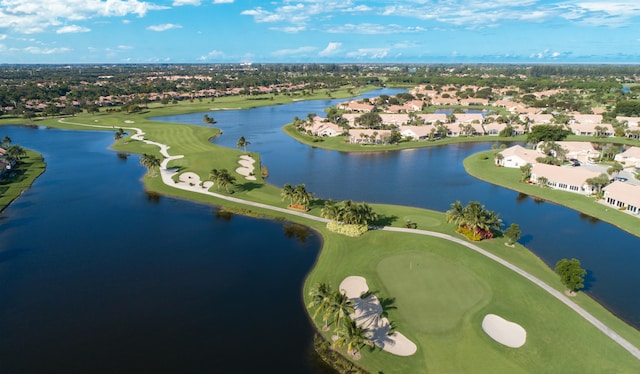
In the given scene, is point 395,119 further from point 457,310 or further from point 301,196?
point 457,310

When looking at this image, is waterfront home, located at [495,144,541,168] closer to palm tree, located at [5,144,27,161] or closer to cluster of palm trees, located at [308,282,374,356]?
cluster of palm trees, located at [308,282,374,356]

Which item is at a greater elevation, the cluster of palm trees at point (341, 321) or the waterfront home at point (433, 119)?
the waterfront home at point (433, 119)

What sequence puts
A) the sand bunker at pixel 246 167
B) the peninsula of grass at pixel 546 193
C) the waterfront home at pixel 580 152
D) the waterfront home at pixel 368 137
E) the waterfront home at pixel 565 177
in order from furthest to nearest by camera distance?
the waterfront home at pixel 368 137 < the waterfront home at pixel 580 152 < the sand bunker at pixel 246 167 < the waterfront home at pixel 565 177 < the peninsula of grass at pixel 546 193

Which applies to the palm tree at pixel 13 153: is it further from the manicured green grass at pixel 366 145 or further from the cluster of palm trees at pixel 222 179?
the manicured green grass at pixel 366 145

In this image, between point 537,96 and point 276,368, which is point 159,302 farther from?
point 537,96

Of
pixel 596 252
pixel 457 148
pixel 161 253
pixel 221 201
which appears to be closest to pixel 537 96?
pixel 457 148

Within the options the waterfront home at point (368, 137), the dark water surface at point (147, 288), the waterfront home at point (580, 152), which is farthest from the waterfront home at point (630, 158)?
the dark water surface at point (147, 288)

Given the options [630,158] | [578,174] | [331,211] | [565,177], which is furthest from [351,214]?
[630,158]

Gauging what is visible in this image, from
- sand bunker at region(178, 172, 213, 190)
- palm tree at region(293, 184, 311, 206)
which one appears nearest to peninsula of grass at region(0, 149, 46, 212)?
sand bunker at region(178, 172, 213, 190)
